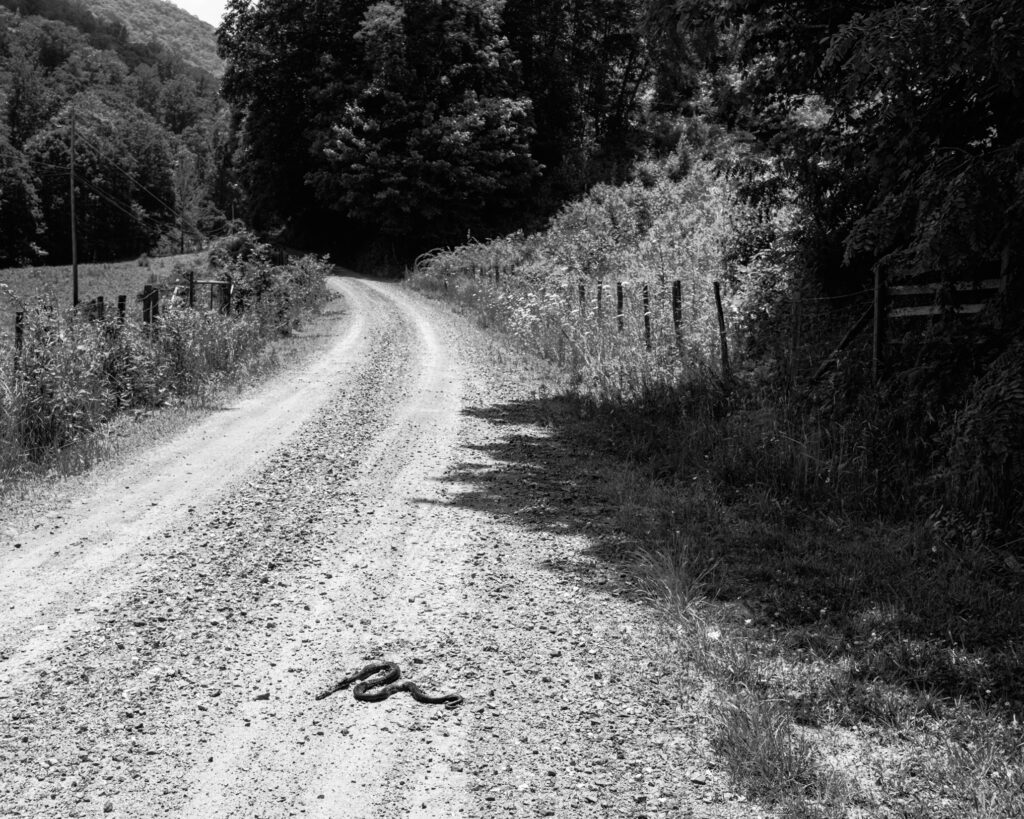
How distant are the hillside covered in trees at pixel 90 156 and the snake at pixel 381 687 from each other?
51.4 metres

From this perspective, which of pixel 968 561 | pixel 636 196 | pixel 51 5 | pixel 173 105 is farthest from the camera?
pixel 51 5

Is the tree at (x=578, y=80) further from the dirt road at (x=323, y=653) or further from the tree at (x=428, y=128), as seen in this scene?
the dirt road at (x=323, y=653)

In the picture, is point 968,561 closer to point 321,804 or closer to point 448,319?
point 321,804

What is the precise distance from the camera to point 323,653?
196 inches

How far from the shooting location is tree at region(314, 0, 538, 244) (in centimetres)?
4144

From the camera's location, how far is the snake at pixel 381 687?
446 centimetres

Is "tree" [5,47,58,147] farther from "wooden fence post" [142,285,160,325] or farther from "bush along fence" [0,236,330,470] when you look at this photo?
"wooden fence post" [142,285,160,325]

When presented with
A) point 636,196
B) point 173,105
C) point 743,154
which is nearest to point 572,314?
point 743,154

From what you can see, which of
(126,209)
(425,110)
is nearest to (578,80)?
(425,110)

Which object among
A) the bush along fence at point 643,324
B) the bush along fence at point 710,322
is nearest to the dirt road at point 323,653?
the bush along fence at point 710,322

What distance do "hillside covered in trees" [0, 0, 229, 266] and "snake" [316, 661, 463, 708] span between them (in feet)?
168

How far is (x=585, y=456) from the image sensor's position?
10.3 meters

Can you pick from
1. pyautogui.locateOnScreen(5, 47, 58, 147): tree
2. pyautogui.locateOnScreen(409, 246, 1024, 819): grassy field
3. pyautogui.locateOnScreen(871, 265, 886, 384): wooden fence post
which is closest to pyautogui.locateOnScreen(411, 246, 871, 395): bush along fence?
pyautogui.locateOnScreen(871, 265, 886, 384): wooden fence post

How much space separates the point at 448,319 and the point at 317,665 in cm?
2277
